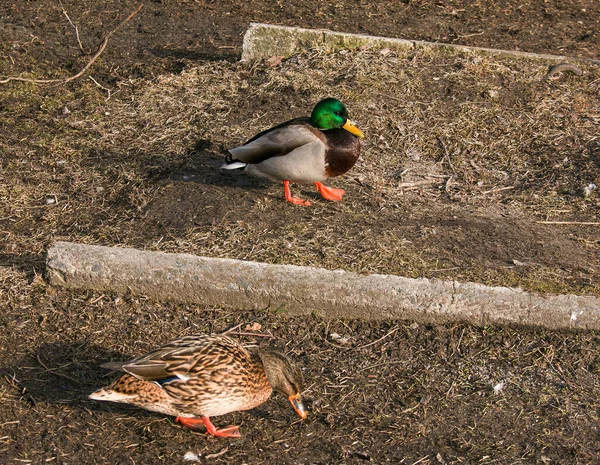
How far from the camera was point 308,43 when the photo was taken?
24.3 feet

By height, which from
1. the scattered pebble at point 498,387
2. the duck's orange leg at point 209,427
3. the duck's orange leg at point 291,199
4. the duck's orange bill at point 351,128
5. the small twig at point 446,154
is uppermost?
the duck's orange bill at point 351,128

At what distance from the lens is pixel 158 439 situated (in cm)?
374

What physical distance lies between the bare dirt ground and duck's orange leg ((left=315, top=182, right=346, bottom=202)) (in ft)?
0.22

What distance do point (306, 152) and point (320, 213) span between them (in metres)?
0.41

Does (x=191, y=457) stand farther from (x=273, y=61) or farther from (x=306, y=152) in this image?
(x=273, y=61)

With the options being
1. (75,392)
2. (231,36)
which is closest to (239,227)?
(75,392)

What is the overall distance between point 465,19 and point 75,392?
627 cm

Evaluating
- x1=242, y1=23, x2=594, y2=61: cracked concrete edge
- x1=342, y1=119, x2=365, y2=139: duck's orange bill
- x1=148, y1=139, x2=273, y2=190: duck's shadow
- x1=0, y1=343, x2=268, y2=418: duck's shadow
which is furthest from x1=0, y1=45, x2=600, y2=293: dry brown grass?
x1=0, y1=343, x2=268, y2=418: duck's shadow

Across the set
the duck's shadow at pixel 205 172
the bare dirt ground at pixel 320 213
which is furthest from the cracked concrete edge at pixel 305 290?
the duck's shadow at pixel 205 172

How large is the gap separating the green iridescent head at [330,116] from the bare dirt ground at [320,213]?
0.44 metres

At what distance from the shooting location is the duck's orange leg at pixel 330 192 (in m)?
5.52

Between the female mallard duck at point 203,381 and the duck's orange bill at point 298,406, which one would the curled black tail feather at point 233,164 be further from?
the duck's orange bill at point 298,406

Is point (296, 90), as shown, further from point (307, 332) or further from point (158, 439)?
point (158, 439)

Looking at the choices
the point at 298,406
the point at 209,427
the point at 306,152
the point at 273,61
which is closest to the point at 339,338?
the point at 298,406
